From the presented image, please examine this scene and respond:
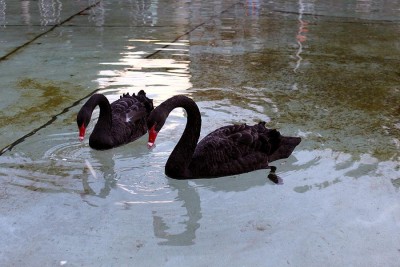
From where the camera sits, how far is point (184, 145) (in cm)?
405

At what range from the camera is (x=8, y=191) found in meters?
3.85

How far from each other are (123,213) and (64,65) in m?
3.86

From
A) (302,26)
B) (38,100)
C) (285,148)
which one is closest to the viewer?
(285,148)

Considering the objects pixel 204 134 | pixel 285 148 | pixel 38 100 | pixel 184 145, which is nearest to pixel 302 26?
pixel 38 100

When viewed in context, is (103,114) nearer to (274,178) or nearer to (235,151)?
(235,151)

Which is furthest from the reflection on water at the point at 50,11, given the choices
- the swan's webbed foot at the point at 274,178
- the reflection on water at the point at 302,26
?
the swan's webbed foot at the point at 274,178

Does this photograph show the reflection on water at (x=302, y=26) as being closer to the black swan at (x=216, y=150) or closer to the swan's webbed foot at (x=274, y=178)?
the black swan at (x=216, y=150)

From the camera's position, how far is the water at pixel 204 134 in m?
3.27

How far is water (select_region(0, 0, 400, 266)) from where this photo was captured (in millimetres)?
3270

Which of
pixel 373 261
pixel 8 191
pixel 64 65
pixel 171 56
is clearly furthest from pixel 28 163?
pixel 171 56

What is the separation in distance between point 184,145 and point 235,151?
353 millimetres

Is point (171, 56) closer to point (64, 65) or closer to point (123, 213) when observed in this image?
point (64, 65)

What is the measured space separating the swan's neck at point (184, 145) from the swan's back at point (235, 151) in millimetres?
71

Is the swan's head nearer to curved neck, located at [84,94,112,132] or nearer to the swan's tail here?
curved neck, located at [84,94,112,132]
